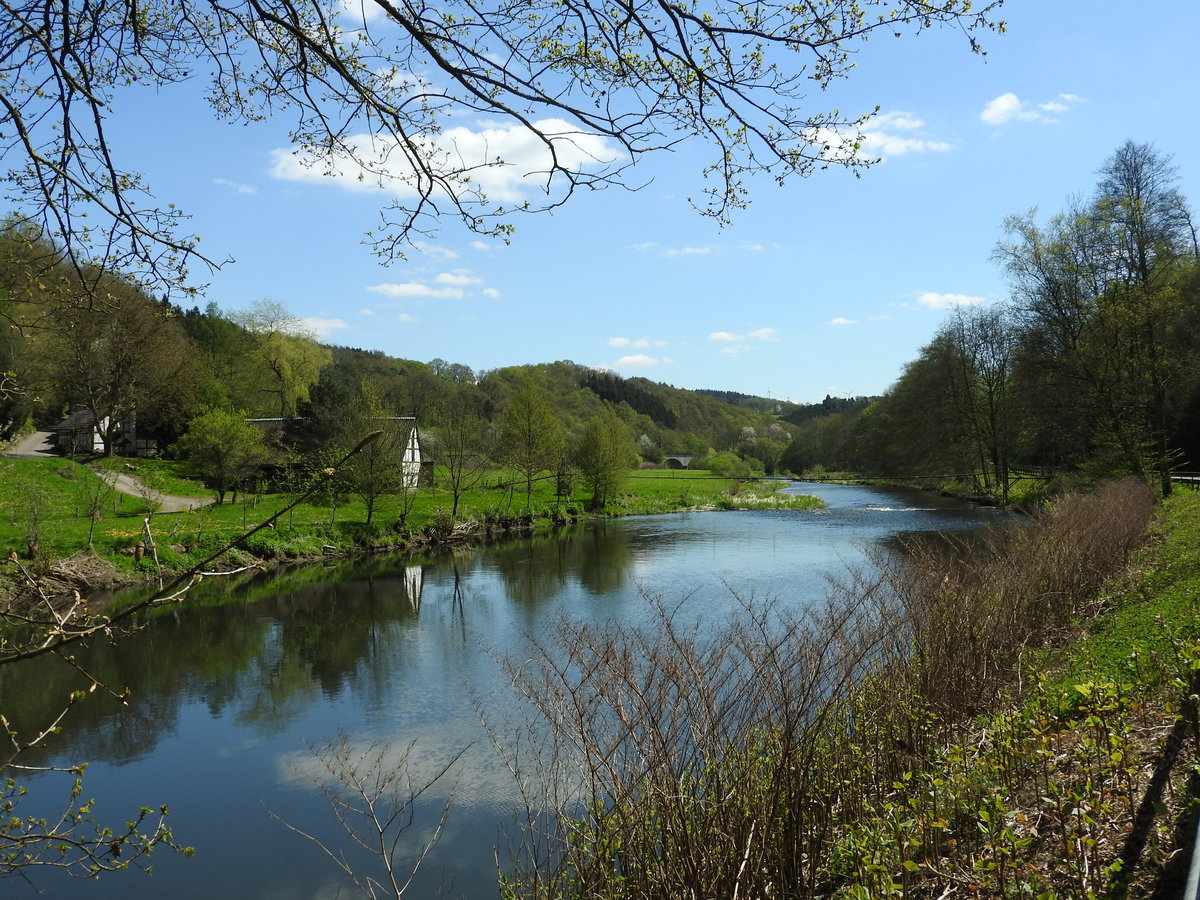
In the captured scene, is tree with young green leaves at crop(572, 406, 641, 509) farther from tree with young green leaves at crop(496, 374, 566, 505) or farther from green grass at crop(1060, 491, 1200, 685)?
green grass at crop(1060, 491, 1200, 685)

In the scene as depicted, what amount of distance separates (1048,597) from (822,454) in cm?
7223

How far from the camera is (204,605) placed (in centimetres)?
1816

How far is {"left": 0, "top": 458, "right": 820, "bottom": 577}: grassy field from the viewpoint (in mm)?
18703

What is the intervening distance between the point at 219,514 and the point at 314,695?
16.4 meters

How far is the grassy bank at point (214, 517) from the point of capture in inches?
720

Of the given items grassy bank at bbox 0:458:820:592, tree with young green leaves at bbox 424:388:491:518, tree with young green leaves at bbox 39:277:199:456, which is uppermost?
tree with young green leaves at bbox 39:277:199:456

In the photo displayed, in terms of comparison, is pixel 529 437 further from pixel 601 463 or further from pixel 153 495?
pixel 153 495

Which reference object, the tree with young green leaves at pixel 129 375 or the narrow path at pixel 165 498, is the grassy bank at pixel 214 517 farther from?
the tree with young green leaves at pixel 129 375

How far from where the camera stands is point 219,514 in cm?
2567

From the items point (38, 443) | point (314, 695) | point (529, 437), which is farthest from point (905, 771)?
point (38, 443)

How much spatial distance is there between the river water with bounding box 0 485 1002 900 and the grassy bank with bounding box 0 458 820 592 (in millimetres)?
1762

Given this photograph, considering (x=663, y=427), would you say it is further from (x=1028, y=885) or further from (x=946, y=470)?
(x=1028, y=885)

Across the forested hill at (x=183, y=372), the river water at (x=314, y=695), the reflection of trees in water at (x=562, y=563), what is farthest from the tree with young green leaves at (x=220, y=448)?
the reflection of trees in water at (x=562, y=563)

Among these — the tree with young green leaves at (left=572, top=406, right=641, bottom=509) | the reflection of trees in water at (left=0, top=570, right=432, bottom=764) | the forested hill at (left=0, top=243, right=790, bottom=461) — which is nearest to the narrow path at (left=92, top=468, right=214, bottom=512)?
the forested hill at (left=0, top=243, right=790, bottom=461)
